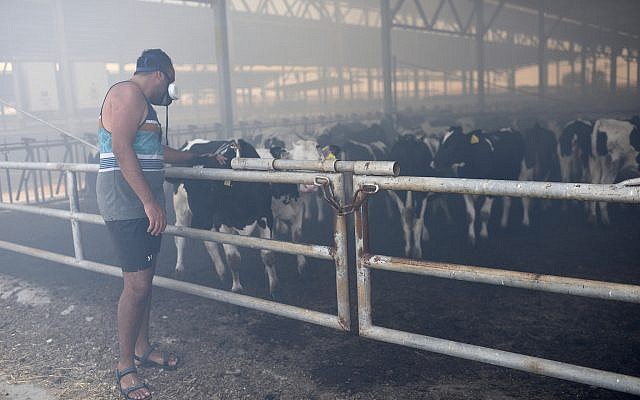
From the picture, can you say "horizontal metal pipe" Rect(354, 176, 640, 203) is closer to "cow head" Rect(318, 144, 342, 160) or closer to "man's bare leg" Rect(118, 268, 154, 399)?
"man's bare leg" Rect(118, 268, 154, 399)

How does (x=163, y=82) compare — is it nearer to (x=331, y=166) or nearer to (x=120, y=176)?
(x=120, y=176)

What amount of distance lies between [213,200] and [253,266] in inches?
44.2

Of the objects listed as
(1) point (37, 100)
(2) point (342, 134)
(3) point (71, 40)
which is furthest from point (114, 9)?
(2) point (342, 134)

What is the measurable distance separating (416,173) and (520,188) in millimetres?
5583

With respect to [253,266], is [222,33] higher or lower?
higher

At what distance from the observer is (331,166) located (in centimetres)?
342

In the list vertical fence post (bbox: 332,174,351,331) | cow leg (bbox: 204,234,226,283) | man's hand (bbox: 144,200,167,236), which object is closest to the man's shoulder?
man's hand (bbox: 144,200,167,236)

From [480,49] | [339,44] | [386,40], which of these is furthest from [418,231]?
[339,44]

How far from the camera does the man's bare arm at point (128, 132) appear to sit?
3393 millimetres

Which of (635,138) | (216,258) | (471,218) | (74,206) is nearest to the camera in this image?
Answer: (74,206)

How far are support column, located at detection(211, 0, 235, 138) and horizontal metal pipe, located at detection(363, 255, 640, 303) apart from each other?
29.7 ft

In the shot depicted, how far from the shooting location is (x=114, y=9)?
2733 cm

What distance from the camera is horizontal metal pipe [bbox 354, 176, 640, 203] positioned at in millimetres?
2520

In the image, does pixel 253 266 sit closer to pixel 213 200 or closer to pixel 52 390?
pixel 213 200
